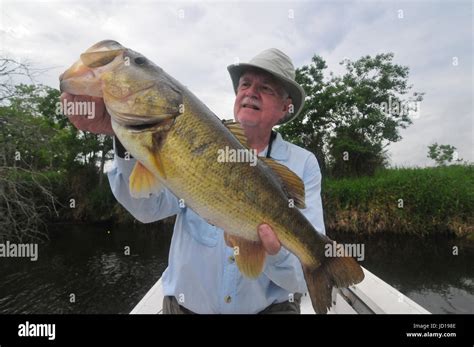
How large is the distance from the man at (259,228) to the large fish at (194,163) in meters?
0.12

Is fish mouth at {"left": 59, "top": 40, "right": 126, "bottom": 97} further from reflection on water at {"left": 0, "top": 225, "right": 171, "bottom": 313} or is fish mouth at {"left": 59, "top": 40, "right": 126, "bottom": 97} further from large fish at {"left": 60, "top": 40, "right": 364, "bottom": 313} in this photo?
reflection on water at {"left": 0, "top": 225, "right": 171, "bottom": 313}

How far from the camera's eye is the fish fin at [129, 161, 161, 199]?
214 cm

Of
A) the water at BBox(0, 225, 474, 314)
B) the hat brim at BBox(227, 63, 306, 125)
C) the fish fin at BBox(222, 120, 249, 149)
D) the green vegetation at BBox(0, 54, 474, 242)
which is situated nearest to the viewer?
the fish fin at BBox(222, 120, 249, 149)

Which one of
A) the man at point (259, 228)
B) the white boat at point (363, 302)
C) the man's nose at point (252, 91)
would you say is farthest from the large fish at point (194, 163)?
the white boat at point (363, 302)

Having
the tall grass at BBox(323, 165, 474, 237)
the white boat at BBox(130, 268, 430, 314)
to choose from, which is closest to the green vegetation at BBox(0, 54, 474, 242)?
the tall grass at BBox(323, 165, 474, 237)

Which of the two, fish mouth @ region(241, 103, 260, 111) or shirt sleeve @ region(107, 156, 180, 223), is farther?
fish mouth @ region(241, 103, 260, 111)

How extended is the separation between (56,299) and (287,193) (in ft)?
41.3

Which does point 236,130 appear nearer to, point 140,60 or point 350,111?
point 140,60

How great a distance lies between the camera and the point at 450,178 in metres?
18.9

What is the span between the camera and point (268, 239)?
234cm

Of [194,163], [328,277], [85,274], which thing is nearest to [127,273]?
[85,274]

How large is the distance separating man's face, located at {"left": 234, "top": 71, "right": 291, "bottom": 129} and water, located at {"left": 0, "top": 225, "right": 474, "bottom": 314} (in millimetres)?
9962

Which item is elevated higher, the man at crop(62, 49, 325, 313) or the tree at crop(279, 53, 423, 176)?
the tree at crop(279, 53, 423, 176)
